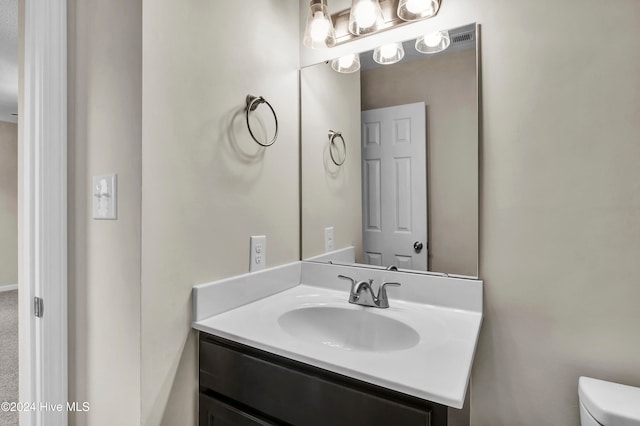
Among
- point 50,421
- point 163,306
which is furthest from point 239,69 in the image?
point 50,421

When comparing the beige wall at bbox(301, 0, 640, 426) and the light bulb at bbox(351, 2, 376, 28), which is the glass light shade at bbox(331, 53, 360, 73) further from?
the beige wall at bbox(301, 0, 640, 426)

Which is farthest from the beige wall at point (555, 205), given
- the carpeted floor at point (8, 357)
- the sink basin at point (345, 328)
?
the carpeted floor at point (8, 357)

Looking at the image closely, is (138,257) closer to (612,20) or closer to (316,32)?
(316,32)

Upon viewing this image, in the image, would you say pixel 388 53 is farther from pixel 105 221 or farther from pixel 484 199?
pixel 105 221

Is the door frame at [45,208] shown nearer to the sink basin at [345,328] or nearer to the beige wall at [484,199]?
the beige wall at [484,199]

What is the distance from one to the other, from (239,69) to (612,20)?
1.22m

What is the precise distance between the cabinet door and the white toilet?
84cm

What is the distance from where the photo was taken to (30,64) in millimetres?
1037

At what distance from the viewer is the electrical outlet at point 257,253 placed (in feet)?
4.11

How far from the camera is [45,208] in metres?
1.03

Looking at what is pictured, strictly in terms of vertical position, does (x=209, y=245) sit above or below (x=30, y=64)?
below

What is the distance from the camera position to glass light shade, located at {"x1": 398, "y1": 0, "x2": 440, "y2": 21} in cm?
118

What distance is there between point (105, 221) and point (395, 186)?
1.06 meters

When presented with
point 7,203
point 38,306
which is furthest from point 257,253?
point 7,203
